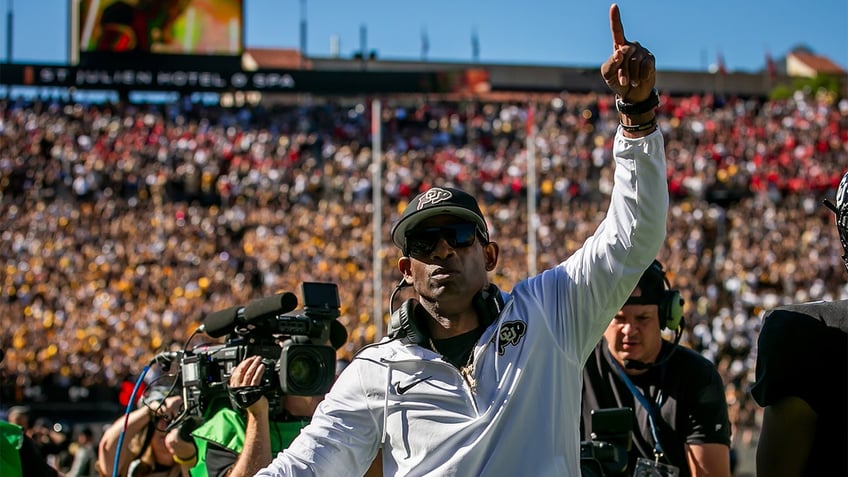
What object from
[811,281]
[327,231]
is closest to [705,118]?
[811,281]

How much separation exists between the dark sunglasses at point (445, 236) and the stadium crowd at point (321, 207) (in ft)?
58.9

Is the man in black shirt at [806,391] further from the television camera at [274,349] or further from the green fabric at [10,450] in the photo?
the green fabric at [10,450]

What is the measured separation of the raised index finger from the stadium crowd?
18.3 m

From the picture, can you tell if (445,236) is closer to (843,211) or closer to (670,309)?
(843,211)

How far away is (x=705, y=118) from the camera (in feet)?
120

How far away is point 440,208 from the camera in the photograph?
3.22m

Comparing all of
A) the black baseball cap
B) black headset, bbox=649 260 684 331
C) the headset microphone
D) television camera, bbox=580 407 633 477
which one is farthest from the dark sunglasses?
black headset, bbox=649 260 684 331

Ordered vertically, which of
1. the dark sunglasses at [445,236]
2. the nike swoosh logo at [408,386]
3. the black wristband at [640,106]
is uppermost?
the black wristband at [640,106]

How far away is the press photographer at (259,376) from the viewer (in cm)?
396

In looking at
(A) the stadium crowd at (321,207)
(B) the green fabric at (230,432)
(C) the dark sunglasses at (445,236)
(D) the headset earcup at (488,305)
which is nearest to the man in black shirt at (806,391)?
(D) the headset earcup at (488,305)

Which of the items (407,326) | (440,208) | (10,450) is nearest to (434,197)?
(440,208)

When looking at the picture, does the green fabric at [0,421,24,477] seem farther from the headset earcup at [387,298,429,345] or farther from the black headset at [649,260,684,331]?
the black headset at [649,260,684,331]

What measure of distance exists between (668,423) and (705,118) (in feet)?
109

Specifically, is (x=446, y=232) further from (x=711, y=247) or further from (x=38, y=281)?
(x=711, y=247)
